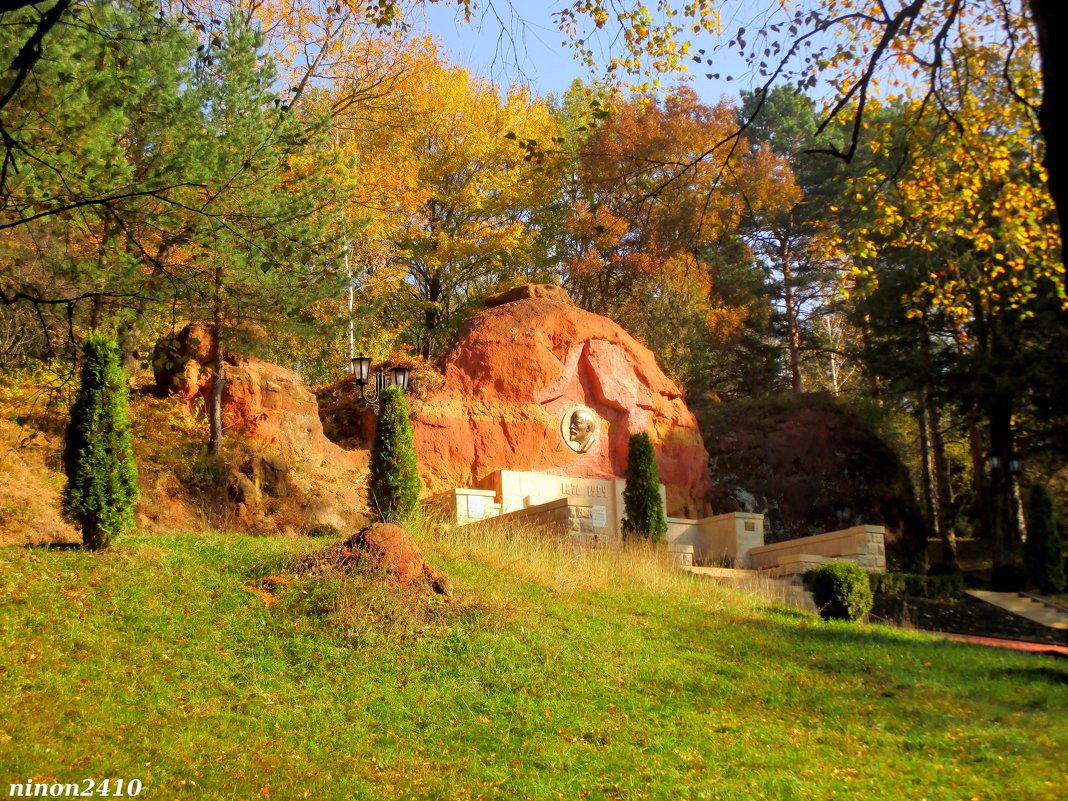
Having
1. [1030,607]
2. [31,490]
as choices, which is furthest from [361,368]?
[1030,607]

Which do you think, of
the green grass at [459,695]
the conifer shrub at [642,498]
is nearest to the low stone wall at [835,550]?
the conifer shrub at [642,498]

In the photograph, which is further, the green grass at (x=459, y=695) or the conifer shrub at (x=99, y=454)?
the conifer shrub at (x=99, y=454)

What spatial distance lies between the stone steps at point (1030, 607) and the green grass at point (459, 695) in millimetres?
5912

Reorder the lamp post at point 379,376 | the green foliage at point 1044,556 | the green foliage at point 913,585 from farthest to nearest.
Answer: the green foliage at point 1044,556 < the green foliage at point 913,585 < the lamp post at point 379,376

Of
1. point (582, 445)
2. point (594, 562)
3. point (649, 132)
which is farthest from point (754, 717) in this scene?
point (649, 132)

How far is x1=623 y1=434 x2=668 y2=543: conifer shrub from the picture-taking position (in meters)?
17.6

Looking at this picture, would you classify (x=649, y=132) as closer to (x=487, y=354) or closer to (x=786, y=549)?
(x=487, y=354)

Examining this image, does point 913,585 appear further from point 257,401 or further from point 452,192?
point 452,192

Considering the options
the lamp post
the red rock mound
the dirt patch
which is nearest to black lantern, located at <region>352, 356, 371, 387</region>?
the lamp post

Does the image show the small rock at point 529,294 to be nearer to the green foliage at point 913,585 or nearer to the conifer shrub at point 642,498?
the conifer shrub at point 642,498

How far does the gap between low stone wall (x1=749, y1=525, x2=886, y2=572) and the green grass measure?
7.06 meters

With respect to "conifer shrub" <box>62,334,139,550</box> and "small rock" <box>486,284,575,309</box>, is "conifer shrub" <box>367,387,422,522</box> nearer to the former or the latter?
"conifer shrub" <box>62,334,139,550</box>

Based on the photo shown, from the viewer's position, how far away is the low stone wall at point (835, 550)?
18906 mm

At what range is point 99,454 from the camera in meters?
10.7
